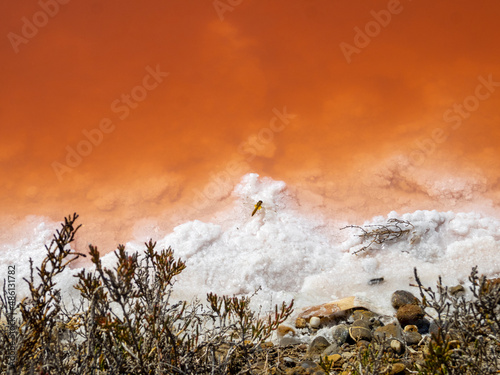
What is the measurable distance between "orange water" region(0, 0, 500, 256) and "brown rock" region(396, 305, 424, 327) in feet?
6.16

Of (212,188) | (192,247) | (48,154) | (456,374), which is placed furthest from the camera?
(48,154)

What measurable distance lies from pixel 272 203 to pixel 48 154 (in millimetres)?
3500

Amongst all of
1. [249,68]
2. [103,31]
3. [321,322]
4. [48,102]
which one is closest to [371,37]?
[249,68]

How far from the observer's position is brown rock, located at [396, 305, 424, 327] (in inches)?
105

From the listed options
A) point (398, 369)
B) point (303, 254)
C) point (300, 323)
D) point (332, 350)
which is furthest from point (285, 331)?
point (303, 254)

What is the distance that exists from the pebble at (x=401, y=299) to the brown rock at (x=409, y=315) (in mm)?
225

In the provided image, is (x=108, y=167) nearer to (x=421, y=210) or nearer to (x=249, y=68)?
(x=249, y=68)

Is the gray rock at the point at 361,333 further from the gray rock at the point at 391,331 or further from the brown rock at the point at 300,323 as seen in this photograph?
the brown rock at the point at 300,323

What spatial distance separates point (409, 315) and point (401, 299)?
0.33 meters

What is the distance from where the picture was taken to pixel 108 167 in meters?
5.43

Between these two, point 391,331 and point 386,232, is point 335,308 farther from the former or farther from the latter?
point 386,232

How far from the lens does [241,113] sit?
5.80 metres

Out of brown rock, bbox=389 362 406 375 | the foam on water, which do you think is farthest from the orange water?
brown rock, bbox=389 362 406 375

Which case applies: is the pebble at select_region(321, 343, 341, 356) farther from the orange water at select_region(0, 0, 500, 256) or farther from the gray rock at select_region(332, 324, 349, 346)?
the orange water at select_region(0, 0, 500, 256)
